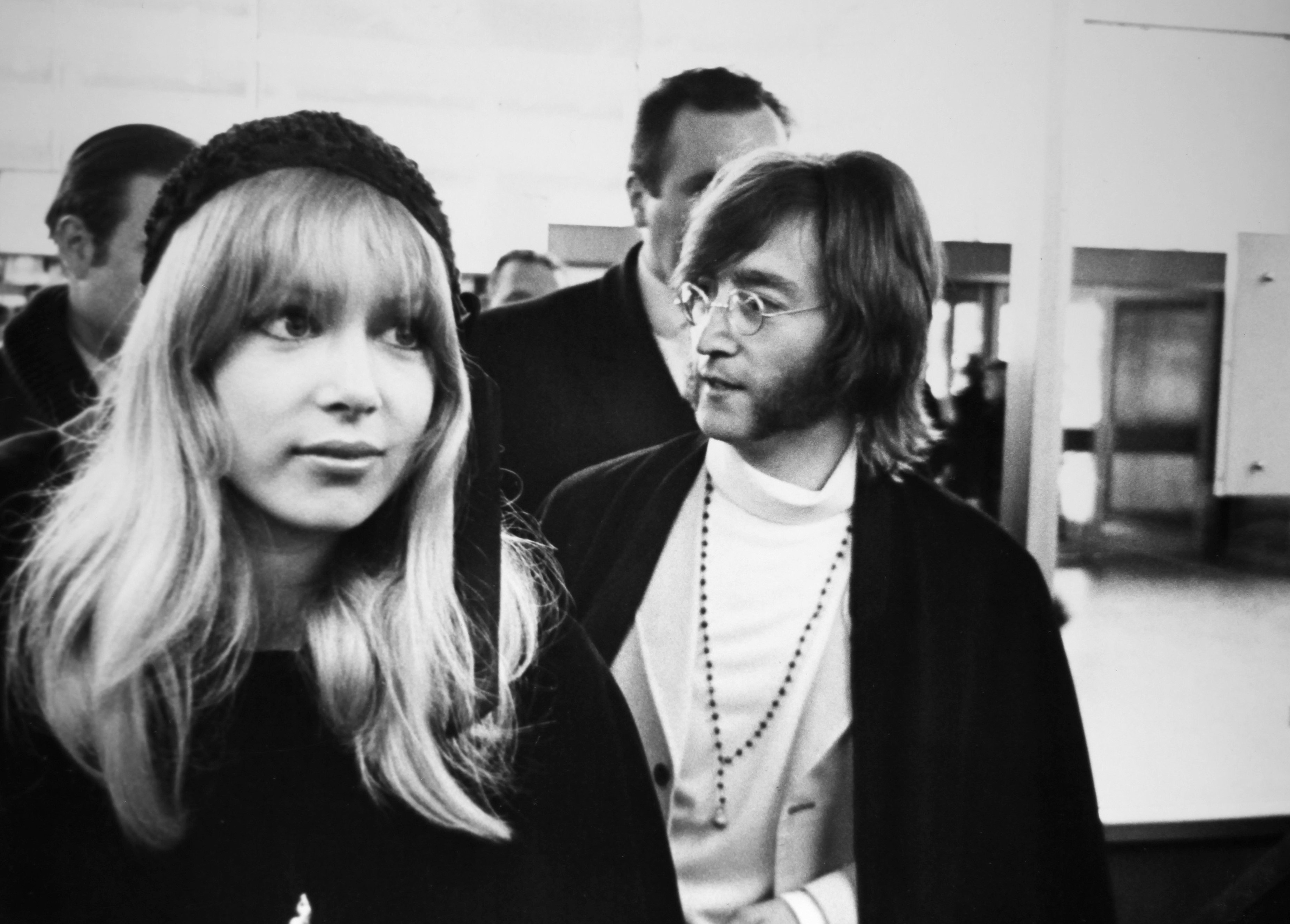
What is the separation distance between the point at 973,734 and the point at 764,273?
786mm

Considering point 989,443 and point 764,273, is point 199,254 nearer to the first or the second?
point 764,273

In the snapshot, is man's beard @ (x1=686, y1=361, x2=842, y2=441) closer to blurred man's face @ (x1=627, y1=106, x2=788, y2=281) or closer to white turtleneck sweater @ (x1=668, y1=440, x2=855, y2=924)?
white turtleneck sweater @ (x1=668, y1=440, x2=855, y2=924)

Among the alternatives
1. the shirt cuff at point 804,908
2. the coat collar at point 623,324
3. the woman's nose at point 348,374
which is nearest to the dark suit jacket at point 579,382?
the coat collar at point 623,324

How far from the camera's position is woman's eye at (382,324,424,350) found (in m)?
1.26

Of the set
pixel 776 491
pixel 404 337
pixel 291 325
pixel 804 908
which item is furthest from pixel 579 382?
pixel 804 908

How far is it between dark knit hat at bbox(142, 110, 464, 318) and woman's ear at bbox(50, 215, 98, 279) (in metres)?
0.32

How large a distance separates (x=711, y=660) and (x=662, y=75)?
0.93 meters

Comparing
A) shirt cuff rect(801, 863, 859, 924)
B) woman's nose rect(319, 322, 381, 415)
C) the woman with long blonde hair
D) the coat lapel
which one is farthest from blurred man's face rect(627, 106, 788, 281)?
shirt cuff rect(801, 863, 859, 924)

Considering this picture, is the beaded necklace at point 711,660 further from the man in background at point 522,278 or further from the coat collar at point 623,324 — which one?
the man in background at point 522,278

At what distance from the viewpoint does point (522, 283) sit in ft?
5.57

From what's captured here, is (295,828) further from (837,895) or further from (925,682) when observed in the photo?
(925,682)

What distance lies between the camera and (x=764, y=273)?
158 centimetres

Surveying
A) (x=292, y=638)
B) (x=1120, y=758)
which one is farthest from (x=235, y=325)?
(x=1120, y=758)

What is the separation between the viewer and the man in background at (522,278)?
1.68m
